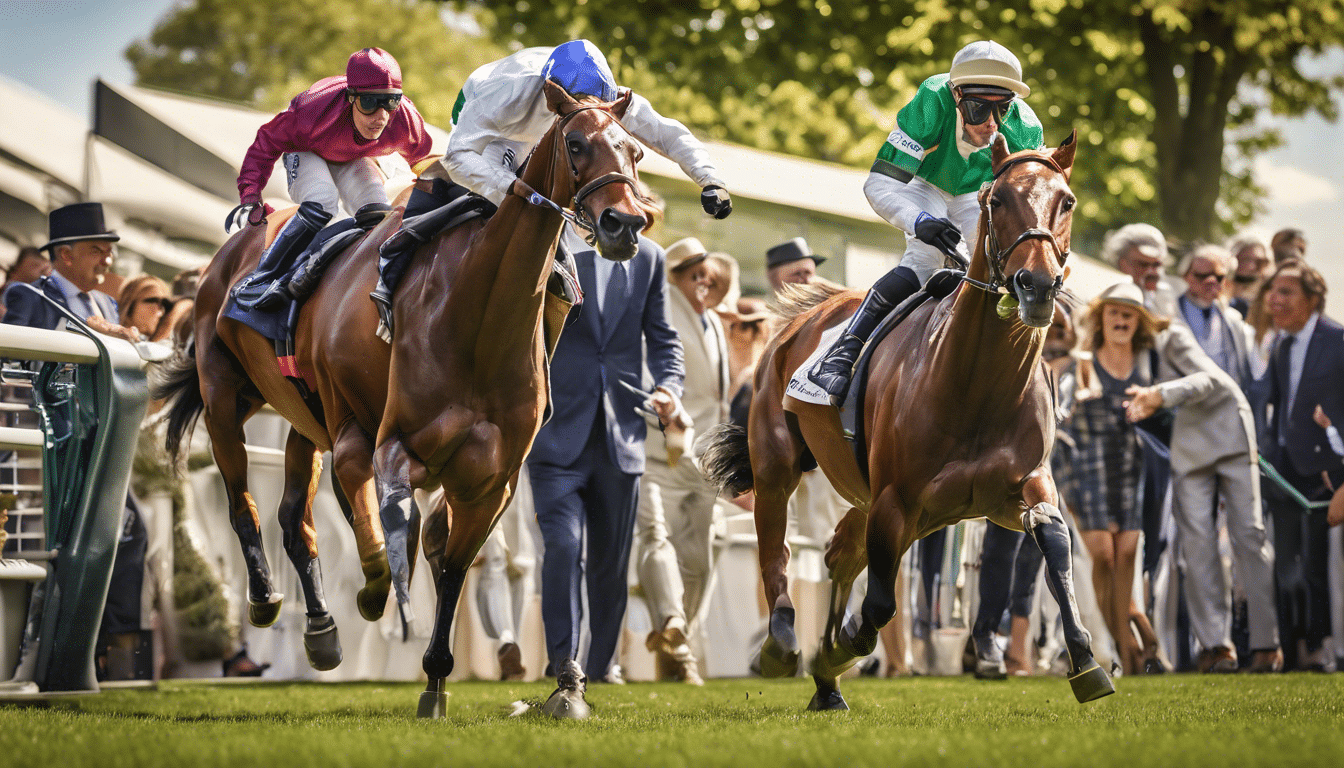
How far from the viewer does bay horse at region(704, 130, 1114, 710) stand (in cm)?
577

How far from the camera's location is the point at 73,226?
9.09m

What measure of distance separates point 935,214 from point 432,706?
10.7 ft

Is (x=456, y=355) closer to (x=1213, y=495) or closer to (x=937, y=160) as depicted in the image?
(x=937, y=160)

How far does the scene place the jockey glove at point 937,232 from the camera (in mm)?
6379

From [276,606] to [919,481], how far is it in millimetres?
3359

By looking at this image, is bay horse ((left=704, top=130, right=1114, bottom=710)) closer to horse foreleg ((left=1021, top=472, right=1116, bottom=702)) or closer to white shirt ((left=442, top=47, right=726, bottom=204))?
horse foreleg ((left=1021, top=472, right=1116, bottom=702))

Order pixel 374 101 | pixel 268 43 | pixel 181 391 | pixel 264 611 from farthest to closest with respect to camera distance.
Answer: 1. pixel 268 43
2. pixel 181 391
3. pixel 264 611
4. pixel 374 101

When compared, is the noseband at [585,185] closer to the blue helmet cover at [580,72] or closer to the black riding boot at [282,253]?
the blue helmet cover at [580,72]

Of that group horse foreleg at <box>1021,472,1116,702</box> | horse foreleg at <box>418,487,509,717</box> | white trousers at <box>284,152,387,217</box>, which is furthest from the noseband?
white trousers at <box>284,152,387,217</box>

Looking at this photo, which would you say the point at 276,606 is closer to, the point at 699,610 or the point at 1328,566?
the point at 699,610

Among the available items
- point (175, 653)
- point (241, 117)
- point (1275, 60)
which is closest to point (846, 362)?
point (175, 653)

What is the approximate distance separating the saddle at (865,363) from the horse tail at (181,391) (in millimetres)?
3732

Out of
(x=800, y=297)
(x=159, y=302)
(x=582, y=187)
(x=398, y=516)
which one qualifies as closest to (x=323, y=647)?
(x=398, y=516)

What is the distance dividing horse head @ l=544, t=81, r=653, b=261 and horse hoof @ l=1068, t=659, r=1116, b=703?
7.64ft
